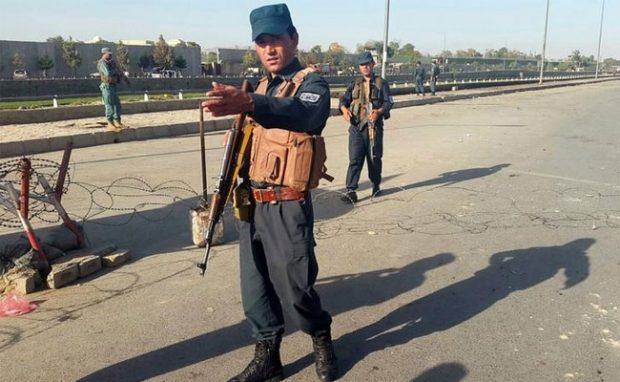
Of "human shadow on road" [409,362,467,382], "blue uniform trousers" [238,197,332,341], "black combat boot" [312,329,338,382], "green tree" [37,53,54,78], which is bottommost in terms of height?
"human shadow on road" [409,362,467,382]

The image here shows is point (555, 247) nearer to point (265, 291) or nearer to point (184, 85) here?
point (265, 291)

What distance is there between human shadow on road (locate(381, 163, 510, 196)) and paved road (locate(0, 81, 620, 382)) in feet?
0.19

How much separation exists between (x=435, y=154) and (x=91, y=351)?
8713mm

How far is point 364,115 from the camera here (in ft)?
22.8

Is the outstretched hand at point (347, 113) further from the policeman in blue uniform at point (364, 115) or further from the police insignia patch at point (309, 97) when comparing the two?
the police insignia patch at point (309, 97)

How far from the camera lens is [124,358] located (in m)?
3.24

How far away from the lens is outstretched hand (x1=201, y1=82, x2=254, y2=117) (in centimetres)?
225

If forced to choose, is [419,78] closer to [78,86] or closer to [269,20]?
[78,86]

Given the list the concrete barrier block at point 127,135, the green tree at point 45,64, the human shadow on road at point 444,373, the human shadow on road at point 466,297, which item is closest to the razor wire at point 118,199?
the human shadow on road at point 466,297

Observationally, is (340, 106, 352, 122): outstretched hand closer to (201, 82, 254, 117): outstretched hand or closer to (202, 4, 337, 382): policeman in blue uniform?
(202, 4, 337, 382): policeman in blue uniform

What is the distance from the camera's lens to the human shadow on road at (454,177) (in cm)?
789

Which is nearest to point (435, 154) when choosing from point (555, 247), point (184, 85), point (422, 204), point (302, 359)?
point (422, 204)

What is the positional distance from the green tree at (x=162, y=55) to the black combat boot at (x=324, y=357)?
55040 mm

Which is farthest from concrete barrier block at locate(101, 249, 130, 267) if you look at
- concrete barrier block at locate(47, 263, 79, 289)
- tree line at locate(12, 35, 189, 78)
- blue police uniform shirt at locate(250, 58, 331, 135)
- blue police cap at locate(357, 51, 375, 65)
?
tree line at locate(12, 35, 189, 78)
